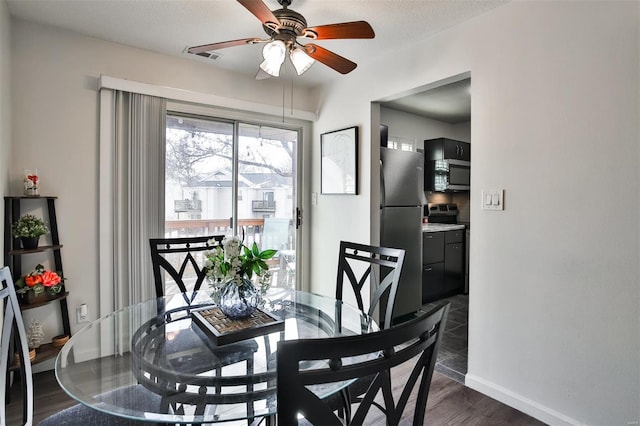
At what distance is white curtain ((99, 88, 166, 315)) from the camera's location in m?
2.70

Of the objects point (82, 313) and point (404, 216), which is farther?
point (404, 216)

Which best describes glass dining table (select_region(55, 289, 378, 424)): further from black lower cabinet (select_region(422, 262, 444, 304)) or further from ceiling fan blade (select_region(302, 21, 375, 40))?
black lower cabinet (select_region(422, 262, 444, 304))

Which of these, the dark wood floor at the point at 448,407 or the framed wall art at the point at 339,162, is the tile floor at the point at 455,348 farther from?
the framed wall art at the point at 339,162

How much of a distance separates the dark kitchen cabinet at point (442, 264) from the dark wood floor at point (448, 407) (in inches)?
71.7

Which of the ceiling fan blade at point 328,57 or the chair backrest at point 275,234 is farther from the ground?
the ceiling fan blade at point 328,57

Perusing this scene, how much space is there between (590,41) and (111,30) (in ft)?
10.2

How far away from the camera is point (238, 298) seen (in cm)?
152

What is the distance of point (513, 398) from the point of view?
6.82 ft

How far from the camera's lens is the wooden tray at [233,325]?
4.45 ft

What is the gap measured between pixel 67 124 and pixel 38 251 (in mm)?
971

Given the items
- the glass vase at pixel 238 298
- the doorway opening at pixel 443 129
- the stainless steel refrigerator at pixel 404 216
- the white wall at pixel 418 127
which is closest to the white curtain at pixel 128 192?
the glass vase at pixel 238 298

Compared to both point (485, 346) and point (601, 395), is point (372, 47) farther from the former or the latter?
point (601, 395)

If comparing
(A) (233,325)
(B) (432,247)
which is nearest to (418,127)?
(B) (432,247)

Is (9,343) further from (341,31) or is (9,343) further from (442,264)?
(442,264)
